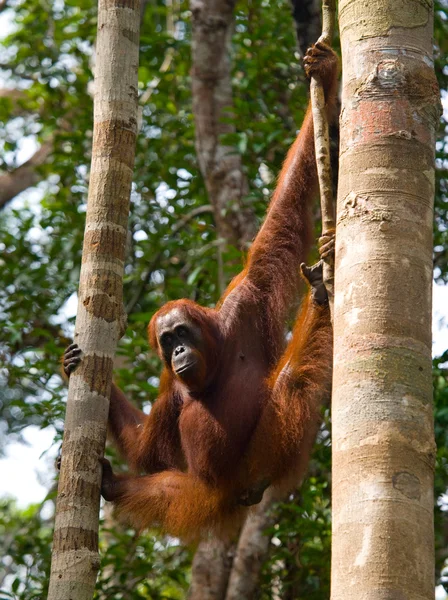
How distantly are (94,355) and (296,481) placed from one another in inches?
54.4

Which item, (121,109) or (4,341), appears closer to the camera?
(121,109)

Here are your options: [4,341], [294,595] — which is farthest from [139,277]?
[294,595]

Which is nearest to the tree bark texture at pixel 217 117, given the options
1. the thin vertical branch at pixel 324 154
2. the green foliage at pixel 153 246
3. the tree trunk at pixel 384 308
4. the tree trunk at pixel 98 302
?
the green foliage at pixel 153 246

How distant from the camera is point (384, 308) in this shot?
2182 mm

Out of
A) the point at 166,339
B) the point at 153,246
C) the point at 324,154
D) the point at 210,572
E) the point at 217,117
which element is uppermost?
the point at 217,117

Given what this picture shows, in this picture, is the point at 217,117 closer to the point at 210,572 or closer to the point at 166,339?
the point at 166,339

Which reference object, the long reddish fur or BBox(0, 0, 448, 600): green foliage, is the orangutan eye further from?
BBox(0, 0, 448, 600): green foliage

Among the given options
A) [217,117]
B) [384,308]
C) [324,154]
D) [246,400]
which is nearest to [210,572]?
[246,400]

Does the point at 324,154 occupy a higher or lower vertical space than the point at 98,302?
higher

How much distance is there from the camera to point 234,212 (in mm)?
6766

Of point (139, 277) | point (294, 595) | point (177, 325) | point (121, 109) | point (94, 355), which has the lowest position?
point (294, 595)

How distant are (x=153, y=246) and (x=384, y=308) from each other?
16.7 feet

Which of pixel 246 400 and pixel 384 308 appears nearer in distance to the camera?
pixel 384 308

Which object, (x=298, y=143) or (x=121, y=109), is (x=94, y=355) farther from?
(x=298, y=143)
